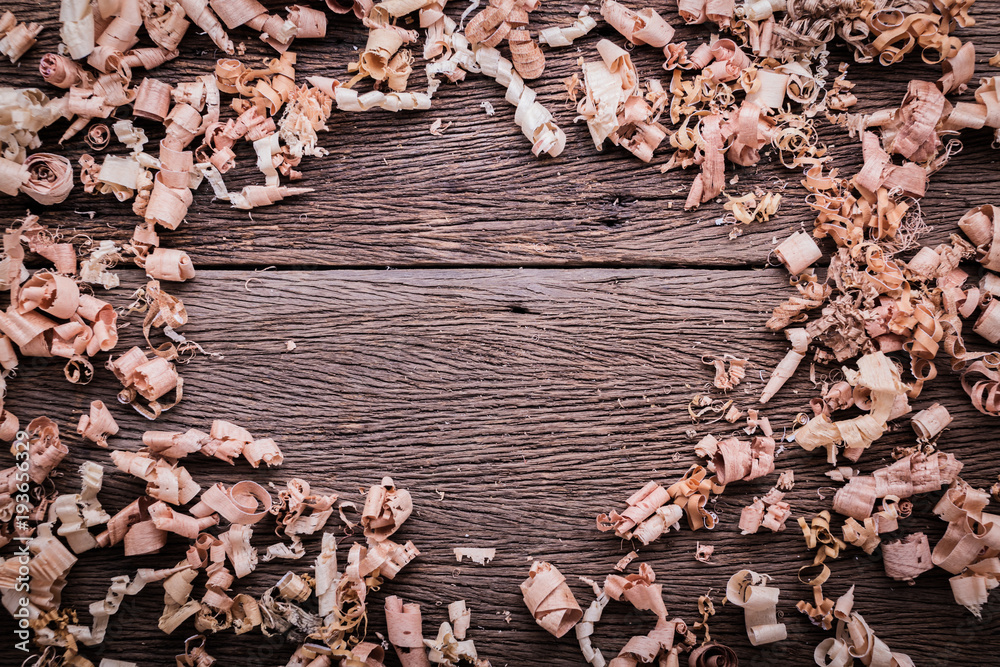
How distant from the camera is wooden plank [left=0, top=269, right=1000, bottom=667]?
0.91 meters

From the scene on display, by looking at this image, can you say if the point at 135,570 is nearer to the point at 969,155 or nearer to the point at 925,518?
the point at 925,518

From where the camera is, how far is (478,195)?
0.93 meters

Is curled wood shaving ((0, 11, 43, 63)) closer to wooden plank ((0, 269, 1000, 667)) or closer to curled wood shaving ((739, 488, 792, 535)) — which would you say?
wooden plank ((0, 269, 1000, 667))

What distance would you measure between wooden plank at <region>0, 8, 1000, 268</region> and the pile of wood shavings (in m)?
0.02

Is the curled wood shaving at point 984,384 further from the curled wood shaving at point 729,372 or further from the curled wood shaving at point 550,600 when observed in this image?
the curled wood shaving at point 550,600

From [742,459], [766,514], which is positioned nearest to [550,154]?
[742,459]

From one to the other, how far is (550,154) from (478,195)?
0.45 feet

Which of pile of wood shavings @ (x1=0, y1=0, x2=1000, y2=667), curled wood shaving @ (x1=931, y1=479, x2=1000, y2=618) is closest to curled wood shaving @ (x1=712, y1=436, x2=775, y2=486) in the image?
pile of wood shavings @ (x1=0, y1=0, x2=1000, y2=667)

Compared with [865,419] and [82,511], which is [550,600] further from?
[82,511]

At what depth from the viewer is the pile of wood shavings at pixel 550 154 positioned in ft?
2.89

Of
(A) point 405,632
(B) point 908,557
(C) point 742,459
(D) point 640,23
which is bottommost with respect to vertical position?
(A) point 405,632

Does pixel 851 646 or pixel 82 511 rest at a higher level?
pixel 82 511

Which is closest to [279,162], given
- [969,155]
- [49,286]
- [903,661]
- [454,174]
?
[454,174]

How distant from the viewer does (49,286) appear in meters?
0.88
